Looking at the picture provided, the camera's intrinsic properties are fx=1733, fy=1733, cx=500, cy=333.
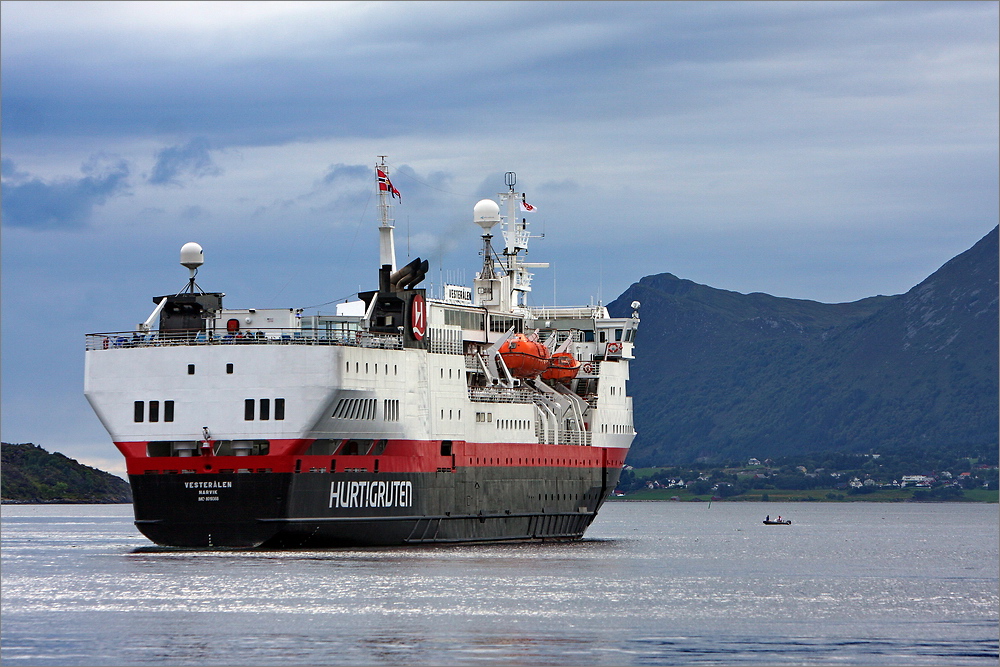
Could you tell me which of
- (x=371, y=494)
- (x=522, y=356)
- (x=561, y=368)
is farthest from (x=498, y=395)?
(x=371, y=494)

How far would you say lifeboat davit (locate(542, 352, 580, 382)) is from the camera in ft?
283

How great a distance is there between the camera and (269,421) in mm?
66000

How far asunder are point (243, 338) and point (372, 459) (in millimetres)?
7388

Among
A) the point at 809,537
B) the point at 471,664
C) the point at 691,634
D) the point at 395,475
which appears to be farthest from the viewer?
the point at 809,537

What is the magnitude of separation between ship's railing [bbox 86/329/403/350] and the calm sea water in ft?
27.6

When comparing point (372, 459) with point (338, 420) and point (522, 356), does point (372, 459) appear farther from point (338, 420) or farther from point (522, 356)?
point (522, 356)

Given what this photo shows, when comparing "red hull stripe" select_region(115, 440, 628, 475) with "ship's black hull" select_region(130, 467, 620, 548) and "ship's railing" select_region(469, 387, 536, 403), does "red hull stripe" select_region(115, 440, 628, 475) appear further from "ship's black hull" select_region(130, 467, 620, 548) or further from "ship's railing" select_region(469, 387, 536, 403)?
"ship's railing" select_region(469, 387, 536, 403)

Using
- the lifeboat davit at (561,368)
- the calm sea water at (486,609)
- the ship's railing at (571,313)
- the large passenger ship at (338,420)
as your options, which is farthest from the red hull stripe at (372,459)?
the ship's railing at (571,313)

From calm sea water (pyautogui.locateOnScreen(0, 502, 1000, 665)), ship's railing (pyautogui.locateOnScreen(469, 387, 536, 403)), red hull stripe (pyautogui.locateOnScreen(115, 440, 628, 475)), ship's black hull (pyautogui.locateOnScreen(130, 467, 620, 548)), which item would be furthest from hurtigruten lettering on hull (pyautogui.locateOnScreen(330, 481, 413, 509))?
ship's railing (pyautogui.locateOnScreen(469, 387, 536, 403))

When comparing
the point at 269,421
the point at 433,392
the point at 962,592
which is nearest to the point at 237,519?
the point at 269,421

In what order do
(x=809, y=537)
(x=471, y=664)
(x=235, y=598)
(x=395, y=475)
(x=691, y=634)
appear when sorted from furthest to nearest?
(x=809, y=537), (x=395, y=475), (x=235, y=598), (x=691, y=634), (x=471, y=664)

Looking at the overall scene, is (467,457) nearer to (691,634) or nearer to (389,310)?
(389,310)

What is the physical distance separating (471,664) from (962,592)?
29.6 metres

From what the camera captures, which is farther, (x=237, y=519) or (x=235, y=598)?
(x=237, y=519)
